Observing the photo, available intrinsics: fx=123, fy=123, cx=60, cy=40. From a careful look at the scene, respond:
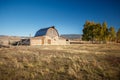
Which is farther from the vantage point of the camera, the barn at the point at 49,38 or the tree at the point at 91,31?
the tree at the point at 91,31

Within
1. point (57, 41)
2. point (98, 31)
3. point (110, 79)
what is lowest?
point (110, 79)

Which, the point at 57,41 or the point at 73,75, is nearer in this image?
the point at 73,75

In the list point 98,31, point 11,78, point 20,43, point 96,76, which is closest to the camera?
point 11,78

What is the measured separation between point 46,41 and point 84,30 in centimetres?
1938

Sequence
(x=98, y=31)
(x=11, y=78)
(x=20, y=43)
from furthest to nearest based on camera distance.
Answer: (x=98, y=31), (x=20, y=43), (x=11, y=78)

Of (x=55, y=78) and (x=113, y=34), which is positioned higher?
(x=113, y=34)

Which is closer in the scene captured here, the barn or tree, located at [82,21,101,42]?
the barn

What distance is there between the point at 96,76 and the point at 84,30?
4803cm

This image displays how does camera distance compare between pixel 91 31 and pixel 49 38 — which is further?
pixel 91 31

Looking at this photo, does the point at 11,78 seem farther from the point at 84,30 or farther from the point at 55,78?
the point at 84,30

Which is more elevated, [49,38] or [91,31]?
[91,31]

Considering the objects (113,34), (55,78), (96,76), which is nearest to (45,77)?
(55,78)

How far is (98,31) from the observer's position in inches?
2115

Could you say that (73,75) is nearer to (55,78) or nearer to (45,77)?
(55,78)
